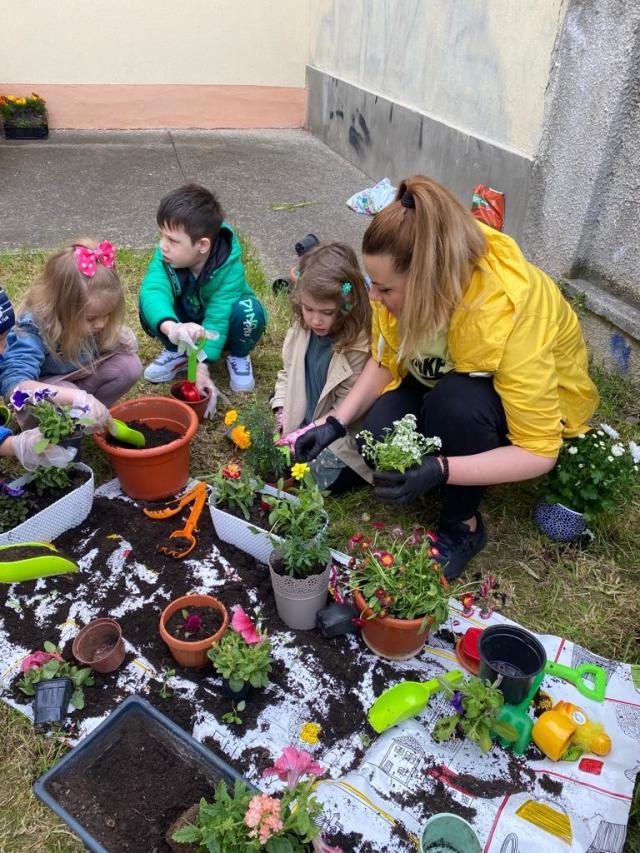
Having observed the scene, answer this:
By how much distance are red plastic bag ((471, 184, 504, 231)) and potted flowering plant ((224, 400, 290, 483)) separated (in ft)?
7.05

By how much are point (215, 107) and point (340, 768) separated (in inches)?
300

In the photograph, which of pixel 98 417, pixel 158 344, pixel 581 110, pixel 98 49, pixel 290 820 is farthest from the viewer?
pixel 98 49

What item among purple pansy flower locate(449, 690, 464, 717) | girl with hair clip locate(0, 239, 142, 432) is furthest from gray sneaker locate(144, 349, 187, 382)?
purple pansy flower locate(449, 690, 464, 717)

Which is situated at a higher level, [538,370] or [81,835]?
[538,370]

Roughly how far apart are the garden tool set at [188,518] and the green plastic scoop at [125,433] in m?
0.25

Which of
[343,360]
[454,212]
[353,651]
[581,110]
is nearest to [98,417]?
[343,360]

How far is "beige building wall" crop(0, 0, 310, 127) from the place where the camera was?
6543mm

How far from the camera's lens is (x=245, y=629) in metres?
1.65

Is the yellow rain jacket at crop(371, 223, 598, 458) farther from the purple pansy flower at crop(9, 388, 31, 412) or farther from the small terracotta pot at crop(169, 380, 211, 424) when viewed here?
Answer: the purple pansy flower at crop(9, 388, 31, 412)

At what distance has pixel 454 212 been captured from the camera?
5.26 feet

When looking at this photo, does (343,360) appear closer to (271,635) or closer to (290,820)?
(271,635)

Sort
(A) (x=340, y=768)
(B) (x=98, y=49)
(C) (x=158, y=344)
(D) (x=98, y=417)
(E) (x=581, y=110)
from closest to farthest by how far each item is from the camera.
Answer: (A) (x=340, y=768)
(D) (x=98, y=417)
(E) (x=581, y=110)
(C) (x=158, y=344)
(B) (x=98, y=49)

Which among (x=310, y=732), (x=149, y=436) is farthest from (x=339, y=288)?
(x=310, y=732)

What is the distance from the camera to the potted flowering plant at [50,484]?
1.96 metres
